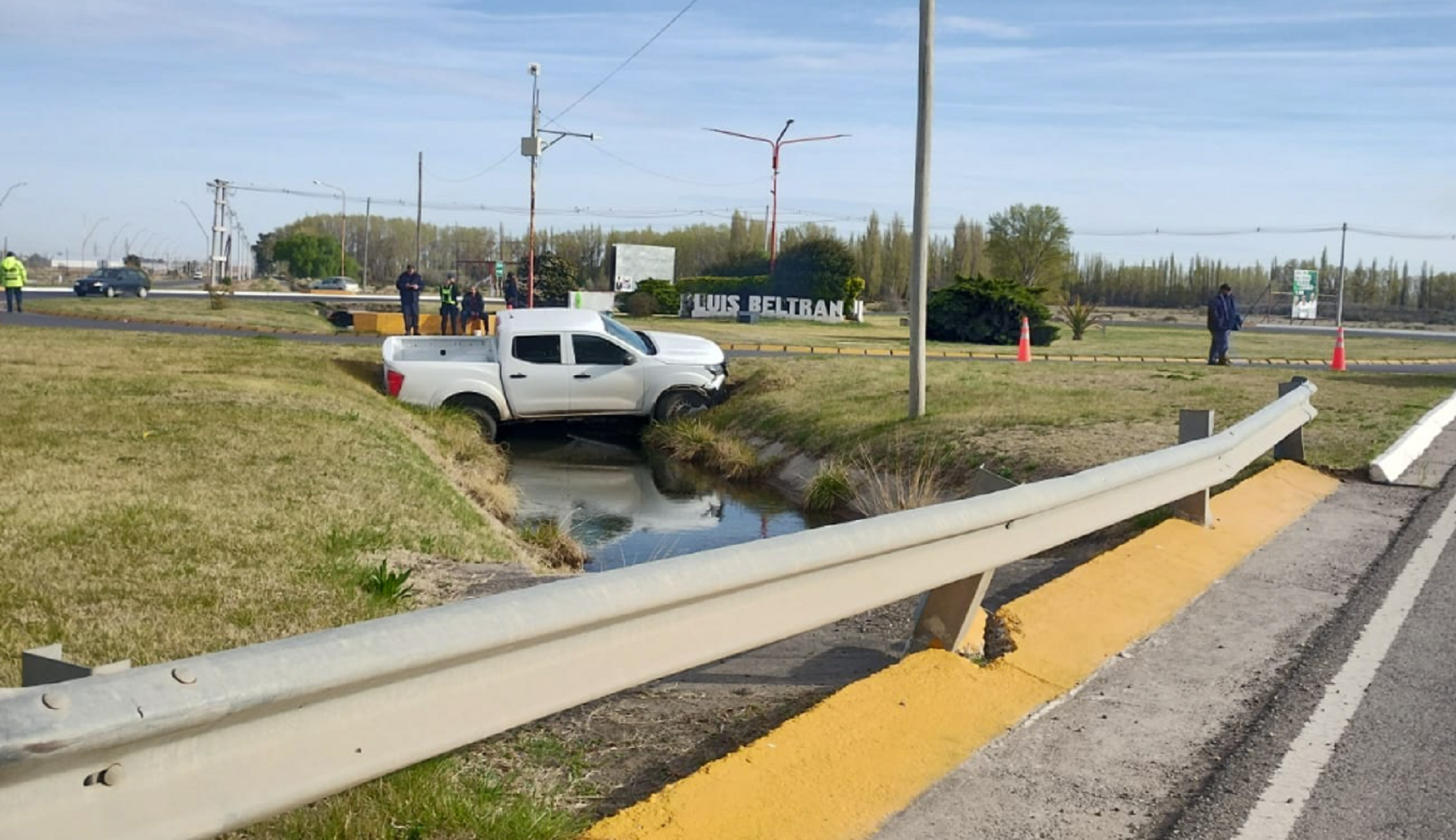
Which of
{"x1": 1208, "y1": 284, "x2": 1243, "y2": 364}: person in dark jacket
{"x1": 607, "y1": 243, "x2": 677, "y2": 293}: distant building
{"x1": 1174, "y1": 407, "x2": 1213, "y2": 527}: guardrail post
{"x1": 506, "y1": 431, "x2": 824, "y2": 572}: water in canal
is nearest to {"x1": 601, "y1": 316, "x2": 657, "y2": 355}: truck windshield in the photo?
{"x1": 506, "y1": 431, "x2": 824, "y2": 572}: water in canal

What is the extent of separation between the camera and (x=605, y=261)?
281ft

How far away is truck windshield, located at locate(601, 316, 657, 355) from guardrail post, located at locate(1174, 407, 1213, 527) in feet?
43.5

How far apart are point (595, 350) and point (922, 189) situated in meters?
7.12

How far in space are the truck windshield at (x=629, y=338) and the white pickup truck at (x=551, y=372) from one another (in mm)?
19

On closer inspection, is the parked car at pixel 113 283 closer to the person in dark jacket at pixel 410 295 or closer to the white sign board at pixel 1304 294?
the person in dark jacket at pixel 410 295

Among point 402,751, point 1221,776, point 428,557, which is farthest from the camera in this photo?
point 428,557

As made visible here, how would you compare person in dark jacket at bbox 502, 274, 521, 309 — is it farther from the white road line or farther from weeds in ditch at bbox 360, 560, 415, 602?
the white road line

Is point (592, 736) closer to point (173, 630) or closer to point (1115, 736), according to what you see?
point (1115, 736)

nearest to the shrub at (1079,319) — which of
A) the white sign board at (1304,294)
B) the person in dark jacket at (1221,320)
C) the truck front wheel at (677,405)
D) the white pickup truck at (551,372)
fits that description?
the person in dark jacket at (1221,320)

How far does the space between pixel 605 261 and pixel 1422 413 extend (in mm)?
71595

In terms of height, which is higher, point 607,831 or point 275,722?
point 275,722

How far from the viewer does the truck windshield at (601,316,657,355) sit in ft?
71.3

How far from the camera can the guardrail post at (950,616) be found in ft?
17.9

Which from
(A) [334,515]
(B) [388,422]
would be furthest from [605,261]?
(A) [334,515]
